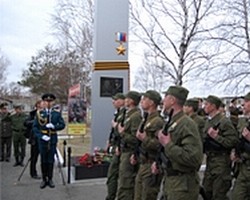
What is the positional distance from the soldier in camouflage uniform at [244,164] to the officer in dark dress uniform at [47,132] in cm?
441

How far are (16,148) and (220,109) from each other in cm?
762

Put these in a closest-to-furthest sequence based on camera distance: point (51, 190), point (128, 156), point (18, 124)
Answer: point (128, 156)
point (51, 190)
point (18, 124)

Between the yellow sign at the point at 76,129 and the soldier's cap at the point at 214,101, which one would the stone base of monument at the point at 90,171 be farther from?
the yellow sign at the point at 76,129

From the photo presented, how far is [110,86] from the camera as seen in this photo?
11.4 m

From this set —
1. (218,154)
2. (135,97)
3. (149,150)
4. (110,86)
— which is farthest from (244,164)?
(110,86)

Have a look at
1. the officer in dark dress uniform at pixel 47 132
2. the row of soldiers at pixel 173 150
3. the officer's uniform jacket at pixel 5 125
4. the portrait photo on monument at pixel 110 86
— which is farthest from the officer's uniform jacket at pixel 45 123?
the officer's uniform jacket at pixel 5 125

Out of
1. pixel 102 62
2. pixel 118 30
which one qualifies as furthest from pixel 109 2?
pixel 102 62

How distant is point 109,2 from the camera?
1181 centimetres

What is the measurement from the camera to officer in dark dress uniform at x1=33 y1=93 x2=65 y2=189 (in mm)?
8492

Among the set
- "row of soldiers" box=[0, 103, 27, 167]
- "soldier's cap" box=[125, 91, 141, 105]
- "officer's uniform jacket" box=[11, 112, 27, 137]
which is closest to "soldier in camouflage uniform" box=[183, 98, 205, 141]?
"soldier's cap" box=[125, 91, 141, 105]

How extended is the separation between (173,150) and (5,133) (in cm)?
991

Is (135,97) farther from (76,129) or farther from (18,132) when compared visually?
(76,129)

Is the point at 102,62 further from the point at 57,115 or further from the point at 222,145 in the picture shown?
the point at 222,145

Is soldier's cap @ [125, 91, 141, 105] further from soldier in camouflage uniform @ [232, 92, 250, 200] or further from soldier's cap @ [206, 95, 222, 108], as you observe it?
soldier in camouflage uniform @ [232, 92, 250, 200]
